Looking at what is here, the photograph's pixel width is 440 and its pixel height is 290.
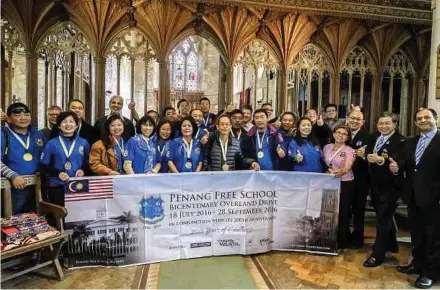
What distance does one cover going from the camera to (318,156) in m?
3.88

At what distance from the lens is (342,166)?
3.79 metres

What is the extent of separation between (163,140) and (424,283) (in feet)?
9.95

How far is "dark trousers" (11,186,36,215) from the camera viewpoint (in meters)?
3.25

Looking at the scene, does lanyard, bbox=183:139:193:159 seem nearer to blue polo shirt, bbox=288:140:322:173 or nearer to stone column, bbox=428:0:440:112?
blue polo shirt, bbox=288:140:322:173

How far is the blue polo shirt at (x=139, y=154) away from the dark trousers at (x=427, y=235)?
106 inches

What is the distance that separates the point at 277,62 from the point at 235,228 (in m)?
3.70

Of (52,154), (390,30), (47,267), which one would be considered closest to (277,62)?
(390,30)

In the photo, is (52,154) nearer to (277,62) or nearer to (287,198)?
(287,198)

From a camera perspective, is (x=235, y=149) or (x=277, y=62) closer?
(x=235, y=149)

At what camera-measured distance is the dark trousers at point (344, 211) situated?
3.89 m

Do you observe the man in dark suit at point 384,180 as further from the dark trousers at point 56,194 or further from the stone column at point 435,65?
the dark trousers at point 56,194

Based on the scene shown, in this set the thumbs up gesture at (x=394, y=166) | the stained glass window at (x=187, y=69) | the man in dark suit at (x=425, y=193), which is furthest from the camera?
the stained glass window at (x=187, y=69)

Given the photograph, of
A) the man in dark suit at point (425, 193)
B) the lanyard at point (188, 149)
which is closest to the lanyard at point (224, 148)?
the lanyard at point (188, 149)

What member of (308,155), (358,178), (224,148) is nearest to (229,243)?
(224,148)
